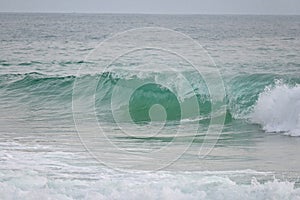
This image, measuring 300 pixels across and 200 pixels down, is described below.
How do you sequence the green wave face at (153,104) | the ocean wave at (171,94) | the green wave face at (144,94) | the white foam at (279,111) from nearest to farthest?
the white foam at (279,111), the ocean wave at (171,94), the green wave face at (153,104), the green wave face at (144,94)

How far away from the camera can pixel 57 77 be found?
23234 millimetres

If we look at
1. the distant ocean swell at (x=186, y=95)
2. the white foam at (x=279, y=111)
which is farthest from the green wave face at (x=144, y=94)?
the white foam at (x=279, y=111)

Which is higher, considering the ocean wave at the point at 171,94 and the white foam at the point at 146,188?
the ocean wave at the point at 171,94

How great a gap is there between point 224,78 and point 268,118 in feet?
20.1

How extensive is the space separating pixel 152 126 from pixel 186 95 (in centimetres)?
380

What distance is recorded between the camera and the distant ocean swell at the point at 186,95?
14828 mm

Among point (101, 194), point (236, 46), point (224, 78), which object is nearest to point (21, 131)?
point (101, 194)

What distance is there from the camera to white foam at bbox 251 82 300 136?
1386cm

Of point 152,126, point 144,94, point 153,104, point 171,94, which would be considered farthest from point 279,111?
point 144,94

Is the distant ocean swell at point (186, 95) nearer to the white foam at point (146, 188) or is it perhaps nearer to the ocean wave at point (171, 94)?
the ocean wave at point (171, 94)

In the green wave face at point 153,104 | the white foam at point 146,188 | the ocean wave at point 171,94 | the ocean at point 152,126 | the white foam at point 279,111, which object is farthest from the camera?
the green wave face at point 153,104

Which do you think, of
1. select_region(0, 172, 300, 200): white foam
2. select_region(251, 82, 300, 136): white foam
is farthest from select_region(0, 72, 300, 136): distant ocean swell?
select_region(0, 172, 300, 200): white foam

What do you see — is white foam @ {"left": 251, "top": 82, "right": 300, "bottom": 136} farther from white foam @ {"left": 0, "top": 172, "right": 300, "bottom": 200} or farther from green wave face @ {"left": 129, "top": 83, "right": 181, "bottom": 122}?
white foam @ {"left": 0, "top": 172, "right": 300, "bottom": 200}

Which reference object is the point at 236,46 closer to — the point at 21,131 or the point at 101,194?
the point at 21,131
